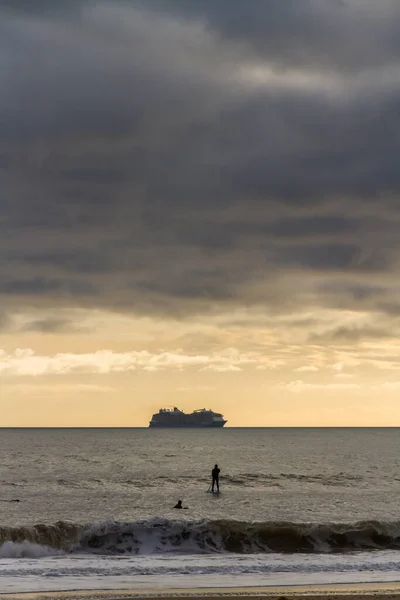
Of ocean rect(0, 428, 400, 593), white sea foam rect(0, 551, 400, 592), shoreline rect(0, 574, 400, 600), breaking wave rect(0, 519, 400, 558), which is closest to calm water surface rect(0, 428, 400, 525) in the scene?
ocean rect(0, 428, 400, 593)

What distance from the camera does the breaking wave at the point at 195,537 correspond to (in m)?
39.2

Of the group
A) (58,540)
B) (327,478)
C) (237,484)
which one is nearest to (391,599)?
(58,540)

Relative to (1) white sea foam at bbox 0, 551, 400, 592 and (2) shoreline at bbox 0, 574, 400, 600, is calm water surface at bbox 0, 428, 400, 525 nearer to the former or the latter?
(1) white sea foam at bbox 0, 551, 400, 592

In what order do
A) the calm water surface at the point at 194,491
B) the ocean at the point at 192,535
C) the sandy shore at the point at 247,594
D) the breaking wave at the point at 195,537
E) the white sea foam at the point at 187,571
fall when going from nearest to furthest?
1. the sandy shore at the point at 247,594
2. the white sea foam at the point at 187,571
3. the ocean at the point at 192,535
4. the breaking wave at the point at 195,537
5. the calm water surface at the point at 194,491

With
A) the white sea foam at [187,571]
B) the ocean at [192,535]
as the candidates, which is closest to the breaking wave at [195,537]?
the ocean at [192,535]

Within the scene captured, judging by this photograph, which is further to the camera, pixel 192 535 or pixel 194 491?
pixel 194 491

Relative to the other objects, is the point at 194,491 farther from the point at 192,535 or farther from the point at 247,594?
the point at 247,594

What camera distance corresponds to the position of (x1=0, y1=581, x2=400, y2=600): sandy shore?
25.9 meters

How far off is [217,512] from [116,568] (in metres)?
22.5

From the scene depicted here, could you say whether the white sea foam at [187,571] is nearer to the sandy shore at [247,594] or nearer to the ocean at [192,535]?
the ocean at [192,535]

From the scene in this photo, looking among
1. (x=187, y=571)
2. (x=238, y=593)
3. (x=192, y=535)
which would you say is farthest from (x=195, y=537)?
(x=238, y=593)

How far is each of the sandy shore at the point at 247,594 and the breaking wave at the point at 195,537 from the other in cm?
1114

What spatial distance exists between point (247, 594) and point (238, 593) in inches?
14.7

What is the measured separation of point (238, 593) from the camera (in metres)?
26.8
